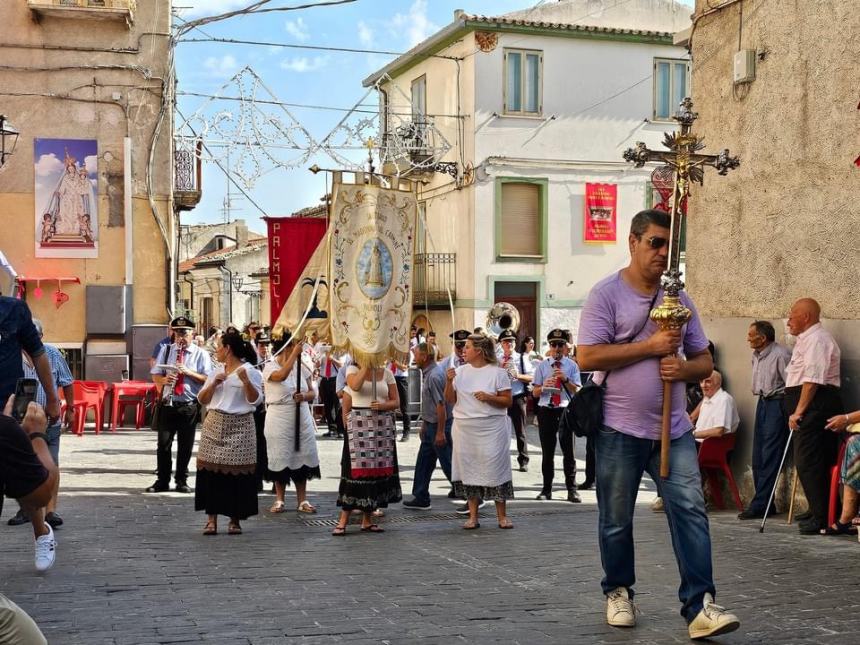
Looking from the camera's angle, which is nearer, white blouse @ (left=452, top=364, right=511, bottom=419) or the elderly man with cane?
the elderly man with cane

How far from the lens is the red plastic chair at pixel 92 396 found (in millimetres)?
19938

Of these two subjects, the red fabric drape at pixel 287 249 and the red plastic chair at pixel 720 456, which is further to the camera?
the red fabric drape at pixel 287 249

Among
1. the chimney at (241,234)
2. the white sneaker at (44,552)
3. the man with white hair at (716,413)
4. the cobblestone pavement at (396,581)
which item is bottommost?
the cobblestone pavement at (396,581)

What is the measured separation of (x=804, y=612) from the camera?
628cm

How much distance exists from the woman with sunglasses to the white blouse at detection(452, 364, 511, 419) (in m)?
2.17

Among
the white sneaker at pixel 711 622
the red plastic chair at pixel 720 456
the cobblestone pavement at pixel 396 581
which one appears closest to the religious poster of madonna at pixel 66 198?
the cobblestone pavement at pixel 396 581

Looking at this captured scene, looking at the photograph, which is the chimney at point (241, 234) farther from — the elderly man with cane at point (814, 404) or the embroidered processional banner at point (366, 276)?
the elderly man with cane at point (814, 404)

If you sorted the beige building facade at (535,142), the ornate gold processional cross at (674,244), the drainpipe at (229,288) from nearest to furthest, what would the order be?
the ornate gold processional cross at (674,244), the beige building facade at (535,142), the drainpipe at (229,288)

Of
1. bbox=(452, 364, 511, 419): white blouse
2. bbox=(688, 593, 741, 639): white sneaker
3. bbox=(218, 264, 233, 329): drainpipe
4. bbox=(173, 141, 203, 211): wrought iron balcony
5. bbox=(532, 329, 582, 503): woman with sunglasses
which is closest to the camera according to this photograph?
bbox=(688, 593, 741, 639): white sneaker

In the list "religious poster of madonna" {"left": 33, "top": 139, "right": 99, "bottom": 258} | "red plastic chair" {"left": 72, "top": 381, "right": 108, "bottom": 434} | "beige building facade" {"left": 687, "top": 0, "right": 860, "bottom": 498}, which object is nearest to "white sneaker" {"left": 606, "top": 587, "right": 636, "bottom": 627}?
"beige building facade" {"left": 687, "top": 0, "right": 860, "bottom": 498}

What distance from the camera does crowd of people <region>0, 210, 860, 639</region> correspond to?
18.6 feet

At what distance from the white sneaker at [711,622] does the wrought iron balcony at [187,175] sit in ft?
61.9

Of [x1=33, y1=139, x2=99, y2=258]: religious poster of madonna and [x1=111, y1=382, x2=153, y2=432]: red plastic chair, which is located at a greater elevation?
[x1=33, y1=139, x2=99, y2=258]: religious poster of madonna

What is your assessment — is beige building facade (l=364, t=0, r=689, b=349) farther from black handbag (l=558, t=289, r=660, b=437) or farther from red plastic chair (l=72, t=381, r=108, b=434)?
black handbag (l=558, t=289, r=660, b=437)
